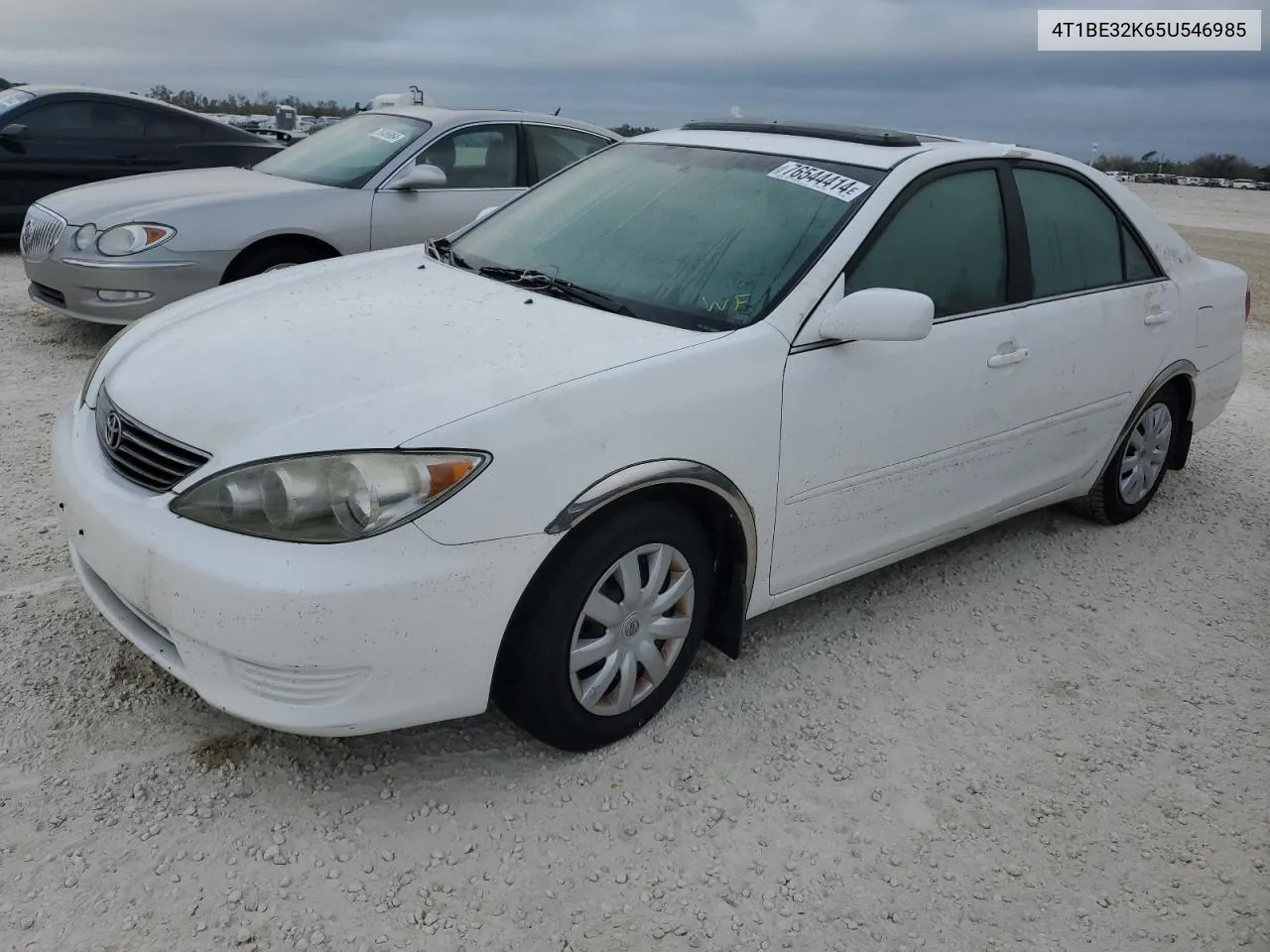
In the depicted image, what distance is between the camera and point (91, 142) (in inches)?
356

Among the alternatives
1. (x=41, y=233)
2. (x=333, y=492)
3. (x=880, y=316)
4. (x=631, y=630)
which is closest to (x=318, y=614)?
(x=333, y=492)

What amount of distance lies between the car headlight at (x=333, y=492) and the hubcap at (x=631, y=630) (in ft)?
1.76

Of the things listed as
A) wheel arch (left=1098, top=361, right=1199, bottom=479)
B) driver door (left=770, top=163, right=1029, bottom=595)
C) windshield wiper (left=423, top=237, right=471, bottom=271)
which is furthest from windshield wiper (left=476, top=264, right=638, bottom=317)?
wheel arch (left=1098, top=361, right=1199, bottom=479)

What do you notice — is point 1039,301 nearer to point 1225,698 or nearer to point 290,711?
point 1225,698

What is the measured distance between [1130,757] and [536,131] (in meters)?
5.56

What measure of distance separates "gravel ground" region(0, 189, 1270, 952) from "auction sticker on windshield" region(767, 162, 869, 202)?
4.73 ft

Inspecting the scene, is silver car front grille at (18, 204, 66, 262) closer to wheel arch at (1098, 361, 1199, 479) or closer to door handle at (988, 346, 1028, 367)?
door handle at (988, 346, 1028, 367)

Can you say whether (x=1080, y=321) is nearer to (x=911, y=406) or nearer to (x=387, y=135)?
(x=911, y=406)

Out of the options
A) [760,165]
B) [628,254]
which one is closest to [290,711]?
[628,254]

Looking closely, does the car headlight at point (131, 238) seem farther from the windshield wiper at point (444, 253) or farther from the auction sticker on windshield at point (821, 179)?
the auction sticker on windshield at point (821, 179)

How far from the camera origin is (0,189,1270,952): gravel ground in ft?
7.63

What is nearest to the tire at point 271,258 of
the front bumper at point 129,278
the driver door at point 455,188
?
the front bumper at point 129,278

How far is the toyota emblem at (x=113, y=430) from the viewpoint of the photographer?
268cm

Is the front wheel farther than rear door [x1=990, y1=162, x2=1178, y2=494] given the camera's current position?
Yes
